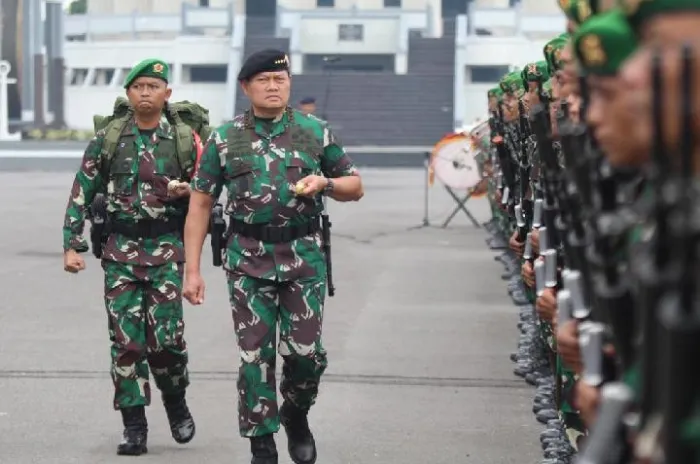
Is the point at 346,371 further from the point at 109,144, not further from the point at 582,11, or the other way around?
the point at 582,11

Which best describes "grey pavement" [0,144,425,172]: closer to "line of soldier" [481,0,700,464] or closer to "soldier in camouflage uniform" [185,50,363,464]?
"soldier in camouflage uniform" [185,50,363,464]

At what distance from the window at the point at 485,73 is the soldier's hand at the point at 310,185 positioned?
6848 centimetres

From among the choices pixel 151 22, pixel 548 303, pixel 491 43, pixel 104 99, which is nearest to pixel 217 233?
pixel 548 303

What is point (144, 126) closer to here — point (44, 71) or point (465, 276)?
point (465, 276)

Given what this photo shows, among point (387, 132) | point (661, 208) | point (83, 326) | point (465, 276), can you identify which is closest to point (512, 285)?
point (465, 276)

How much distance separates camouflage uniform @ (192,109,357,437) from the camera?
6.95m

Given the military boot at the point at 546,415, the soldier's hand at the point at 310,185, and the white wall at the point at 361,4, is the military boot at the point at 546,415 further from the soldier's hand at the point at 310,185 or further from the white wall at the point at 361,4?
the white wall at the point at 361,4

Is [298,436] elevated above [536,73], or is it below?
below

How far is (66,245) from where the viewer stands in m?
7.95

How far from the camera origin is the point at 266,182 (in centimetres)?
698

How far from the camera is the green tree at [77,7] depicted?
4377 inches

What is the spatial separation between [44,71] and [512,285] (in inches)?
2008

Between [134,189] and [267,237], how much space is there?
1105mm

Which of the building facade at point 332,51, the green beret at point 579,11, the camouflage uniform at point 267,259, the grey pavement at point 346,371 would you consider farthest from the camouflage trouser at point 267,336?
the building facade at point 332,51
